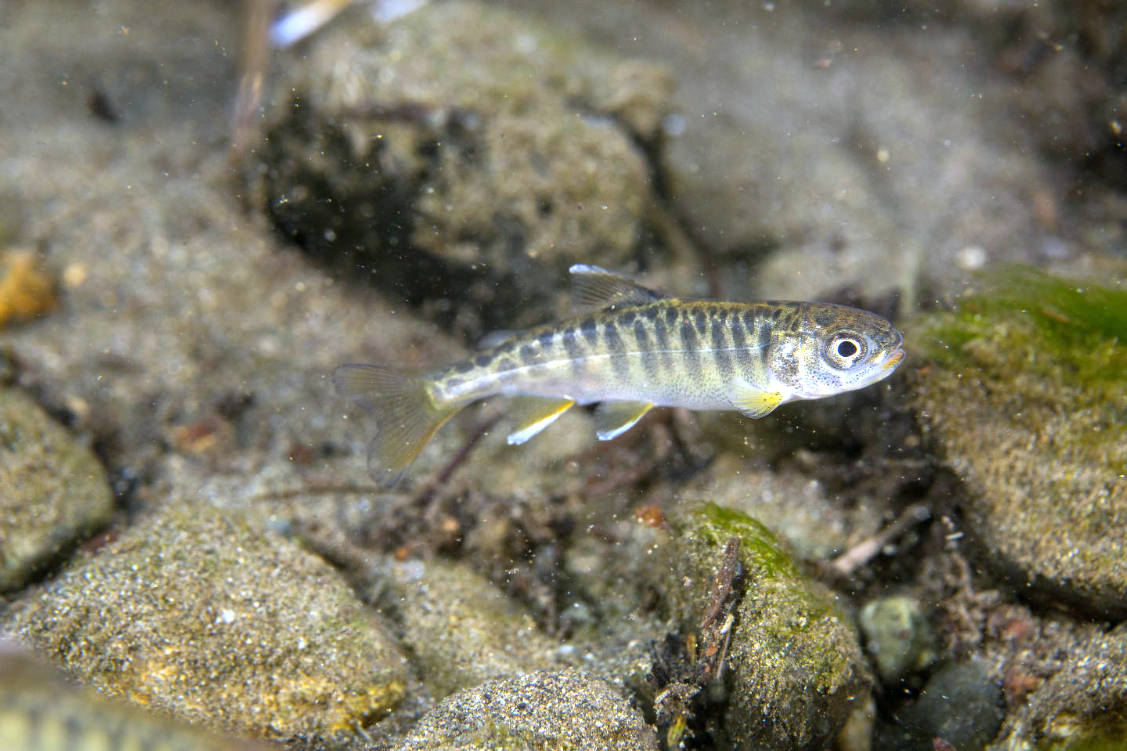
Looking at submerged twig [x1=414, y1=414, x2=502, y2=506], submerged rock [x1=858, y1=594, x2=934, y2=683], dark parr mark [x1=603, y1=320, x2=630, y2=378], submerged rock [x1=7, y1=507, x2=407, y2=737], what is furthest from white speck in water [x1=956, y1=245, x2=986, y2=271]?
submerged rock [x1=7, y1=507, x2=407, y2=737]

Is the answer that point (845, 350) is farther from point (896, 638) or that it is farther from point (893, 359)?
point (896, 638)

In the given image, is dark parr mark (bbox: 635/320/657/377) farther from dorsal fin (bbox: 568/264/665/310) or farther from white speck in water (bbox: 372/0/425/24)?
white speck in water (bbox: 372/0/425/24)

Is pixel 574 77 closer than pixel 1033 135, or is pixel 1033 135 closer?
pixel 574 77

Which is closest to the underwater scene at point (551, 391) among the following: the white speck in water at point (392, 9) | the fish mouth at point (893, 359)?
the fish mouth at point (893, 359)

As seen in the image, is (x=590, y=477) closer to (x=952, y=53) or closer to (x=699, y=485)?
(x=699, y=485)

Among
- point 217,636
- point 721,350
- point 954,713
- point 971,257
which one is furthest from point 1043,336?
point 217,636

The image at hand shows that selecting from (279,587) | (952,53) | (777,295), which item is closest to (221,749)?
(279,587)
